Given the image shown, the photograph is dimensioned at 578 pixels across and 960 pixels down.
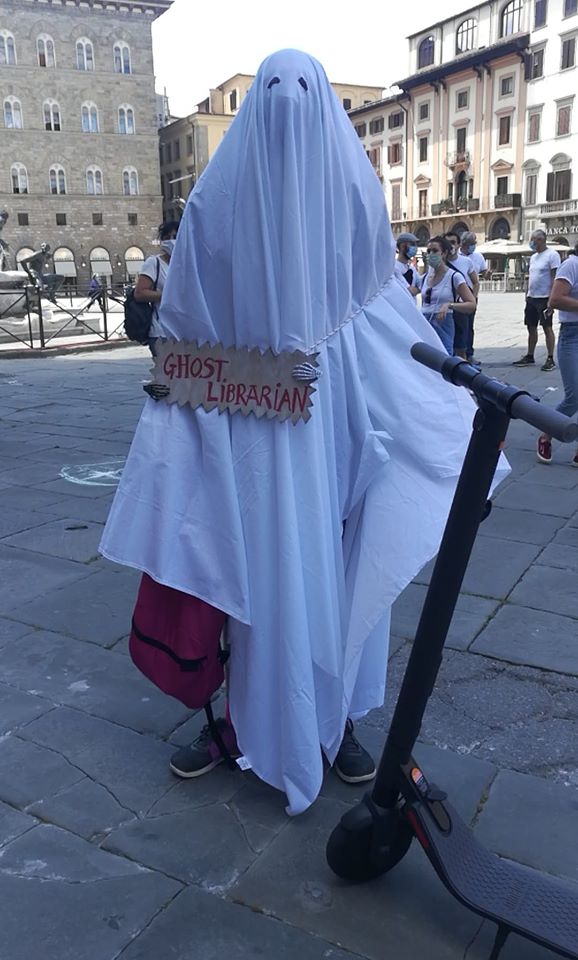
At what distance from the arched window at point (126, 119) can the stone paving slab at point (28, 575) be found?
5441 centimetres

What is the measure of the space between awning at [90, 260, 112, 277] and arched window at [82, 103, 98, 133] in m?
8.27

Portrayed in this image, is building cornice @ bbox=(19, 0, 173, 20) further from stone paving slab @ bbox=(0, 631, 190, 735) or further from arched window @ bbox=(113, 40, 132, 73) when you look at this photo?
stone paving slab @ bbox=(0, 631, 190, 735)

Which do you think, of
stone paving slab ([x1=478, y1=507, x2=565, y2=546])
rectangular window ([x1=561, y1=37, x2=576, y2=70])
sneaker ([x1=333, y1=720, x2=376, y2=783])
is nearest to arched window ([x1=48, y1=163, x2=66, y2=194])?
rectangular window ([x1=561, y1=37, x2=576, y2=70])

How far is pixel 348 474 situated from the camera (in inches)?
75.9

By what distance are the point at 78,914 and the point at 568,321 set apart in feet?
15.4

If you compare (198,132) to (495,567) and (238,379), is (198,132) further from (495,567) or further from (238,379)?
(238,379)

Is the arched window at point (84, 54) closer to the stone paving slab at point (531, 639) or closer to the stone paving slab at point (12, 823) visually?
the stone paving slab at point (531, 639)

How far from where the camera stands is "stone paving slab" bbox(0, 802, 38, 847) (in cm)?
191

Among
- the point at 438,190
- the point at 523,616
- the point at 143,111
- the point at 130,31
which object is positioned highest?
the point at 130,31

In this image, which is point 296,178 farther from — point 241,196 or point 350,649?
point 350,649

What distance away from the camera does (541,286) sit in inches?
363

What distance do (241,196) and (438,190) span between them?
56.3 meters

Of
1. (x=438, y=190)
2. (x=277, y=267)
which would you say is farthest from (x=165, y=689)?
(x=438, y=190)

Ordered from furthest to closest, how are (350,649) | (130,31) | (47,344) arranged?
(130,31) → (47,344) → (350,649)
